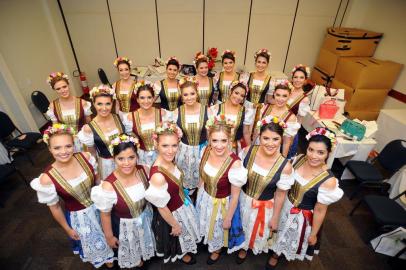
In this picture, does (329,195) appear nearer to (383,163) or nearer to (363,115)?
(383,163)

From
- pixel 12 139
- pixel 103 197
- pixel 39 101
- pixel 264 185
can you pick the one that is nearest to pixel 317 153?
pixel 264 185

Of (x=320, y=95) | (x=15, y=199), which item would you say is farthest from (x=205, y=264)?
(x=320, y=95)

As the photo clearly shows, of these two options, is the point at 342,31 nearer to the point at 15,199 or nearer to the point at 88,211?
the point at 88,211

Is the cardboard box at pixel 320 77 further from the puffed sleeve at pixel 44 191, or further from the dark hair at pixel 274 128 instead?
the puffed sleeve at pixel 44 191

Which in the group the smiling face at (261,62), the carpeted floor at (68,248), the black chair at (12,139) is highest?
the smiling face at (261,62)

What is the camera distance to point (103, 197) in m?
1.54

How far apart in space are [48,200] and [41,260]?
1201 millimetres

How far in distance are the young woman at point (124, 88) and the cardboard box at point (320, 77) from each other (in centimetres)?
402

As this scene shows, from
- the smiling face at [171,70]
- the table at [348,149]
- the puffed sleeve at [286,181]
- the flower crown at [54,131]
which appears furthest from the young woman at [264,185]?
the smiling face at [171,70]

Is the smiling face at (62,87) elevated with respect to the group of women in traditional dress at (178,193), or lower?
elevated

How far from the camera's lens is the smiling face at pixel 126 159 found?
158 cm

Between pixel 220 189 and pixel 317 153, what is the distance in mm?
804

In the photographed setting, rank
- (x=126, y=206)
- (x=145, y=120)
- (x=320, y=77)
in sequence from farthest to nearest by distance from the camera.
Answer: (x=320, y=77) → (x=145, y=120) → (x=126, y=206)

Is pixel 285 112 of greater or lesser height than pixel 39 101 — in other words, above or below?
above
